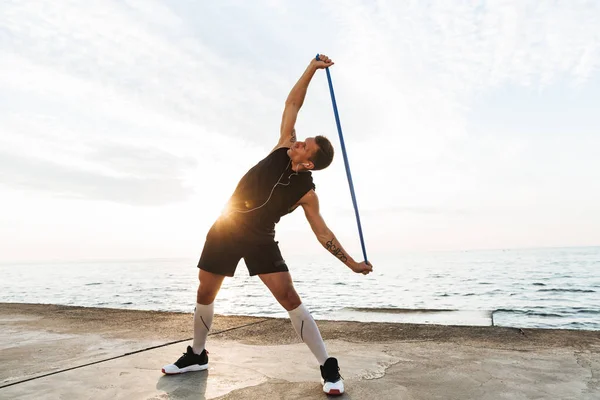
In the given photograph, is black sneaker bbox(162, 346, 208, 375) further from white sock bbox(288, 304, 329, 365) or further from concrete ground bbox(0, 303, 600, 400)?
white sock bbox(288, 304, 329, 365)

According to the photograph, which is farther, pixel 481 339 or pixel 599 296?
pixel 599 296

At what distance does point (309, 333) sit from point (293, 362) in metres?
0.60

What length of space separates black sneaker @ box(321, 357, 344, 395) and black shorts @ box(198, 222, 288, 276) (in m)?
0.72

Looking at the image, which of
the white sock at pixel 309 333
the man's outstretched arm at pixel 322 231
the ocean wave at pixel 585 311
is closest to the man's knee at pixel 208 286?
the white sock at pixel 309 333

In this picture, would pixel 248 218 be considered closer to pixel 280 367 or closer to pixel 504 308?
pixel 280 367

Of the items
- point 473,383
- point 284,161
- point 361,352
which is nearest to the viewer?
point 473,383

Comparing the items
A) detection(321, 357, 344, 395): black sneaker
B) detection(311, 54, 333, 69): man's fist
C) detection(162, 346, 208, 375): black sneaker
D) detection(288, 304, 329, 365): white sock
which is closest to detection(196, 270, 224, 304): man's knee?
detection(162, 346, 208, 375): black sneaker

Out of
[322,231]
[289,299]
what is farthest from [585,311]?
[289,299]

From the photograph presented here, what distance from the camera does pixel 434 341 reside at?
445 cm

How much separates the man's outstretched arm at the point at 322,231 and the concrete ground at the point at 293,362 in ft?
2.72

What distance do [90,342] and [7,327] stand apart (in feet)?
5.90

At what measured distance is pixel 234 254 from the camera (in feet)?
11.3

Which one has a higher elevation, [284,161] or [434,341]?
[284,161]

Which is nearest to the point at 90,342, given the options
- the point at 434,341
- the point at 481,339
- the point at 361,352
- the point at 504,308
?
the point at 361,352
